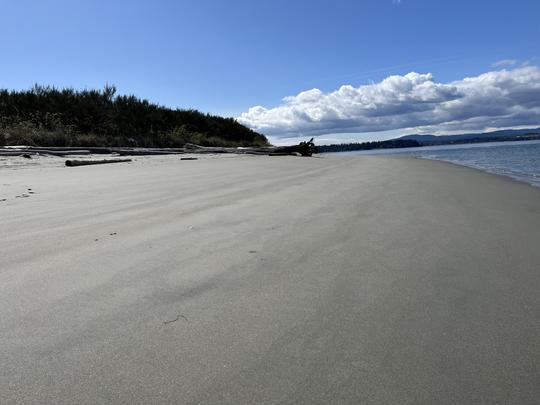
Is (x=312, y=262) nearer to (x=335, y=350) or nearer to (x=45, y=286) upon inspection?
(x=335, y=350)

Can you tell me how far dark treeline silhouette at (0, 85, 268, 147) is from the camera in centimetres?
1490

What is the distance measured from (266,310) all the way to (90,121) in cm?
2206

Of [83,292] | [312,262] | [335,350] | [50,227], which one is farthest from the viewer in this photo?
[50,227]

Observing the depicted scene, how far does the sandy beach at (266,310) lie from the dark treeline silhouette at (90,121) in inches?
512

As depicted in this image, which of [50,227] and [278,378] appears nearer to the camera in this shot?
[278,378]

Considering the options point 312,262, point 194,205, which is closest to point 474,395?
point 312,262

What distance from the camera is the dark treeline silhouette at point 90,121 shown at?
48.9 feet

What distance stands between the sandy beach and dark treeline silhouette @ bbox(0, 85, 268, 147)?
512 inches

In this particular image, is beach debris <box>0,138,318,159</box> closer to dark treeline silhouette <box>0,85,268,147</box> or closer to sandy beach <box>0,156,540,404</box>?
dark treeline silhouette <box>0,85,268,147</box>

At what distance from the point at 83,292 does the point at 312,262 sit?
1.17 m

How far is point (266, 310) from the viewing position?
5.39 feet

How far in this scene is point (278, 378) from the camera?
1204mm

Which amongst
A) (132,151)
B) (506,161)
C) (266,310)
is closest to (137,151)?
(132,151)

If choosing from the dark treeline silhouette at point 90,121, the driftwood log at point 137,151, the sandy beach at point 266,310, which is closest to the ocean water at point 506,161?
the sandy beach at point 266,310
